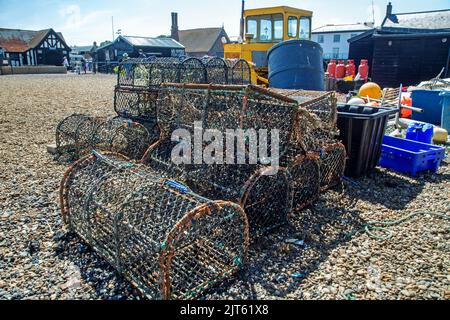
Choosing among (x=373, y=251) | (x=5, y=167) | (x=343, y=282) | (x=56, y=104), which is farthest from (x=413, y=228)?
(x=56, y=104)

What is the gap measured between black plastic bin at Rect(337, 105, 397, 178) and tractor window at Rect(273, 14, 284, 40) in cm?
627

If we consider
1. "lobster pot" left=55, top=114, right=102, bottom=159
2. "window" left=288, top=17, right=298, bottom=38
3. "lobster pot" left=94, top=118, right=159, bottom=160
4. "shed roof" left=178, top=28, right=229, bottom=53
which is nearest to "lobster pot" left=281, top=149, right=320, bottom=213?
"lobster pot" left=94, top=118, right=159, bottom=160

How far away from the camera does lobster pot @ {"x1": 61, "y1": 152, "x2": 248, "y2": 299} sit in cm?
261

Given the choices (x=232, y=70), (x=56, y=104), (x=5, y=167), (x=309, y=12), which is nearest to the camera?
(x=5, y=167)

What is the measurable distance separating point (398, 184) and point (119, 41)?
145ft

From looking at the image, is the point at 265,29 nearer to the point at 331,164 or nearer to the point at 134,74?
the point at 134,74

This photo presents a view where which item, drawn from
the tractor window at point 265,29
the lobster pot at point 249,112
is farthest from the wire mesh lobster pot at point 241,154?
the tractor window at point 265,29

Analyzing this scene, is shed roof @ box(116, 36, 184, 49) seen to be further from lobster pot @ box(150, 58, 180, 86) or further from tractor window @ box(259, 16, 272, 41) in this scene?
lobster pot @ box(150, 58, 180, 86)

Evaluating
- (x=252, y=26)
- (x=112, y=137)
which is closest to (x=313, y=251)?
(x=112, y=137)

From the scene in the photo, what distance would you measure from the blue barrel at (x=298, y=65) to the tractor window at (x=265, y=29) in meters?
2.53

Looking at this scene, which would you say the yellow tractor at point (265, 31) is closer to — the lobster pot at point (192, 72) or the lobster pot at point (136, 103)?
the lobster pot at point (192, 72)

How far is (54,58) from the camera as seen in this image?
46.7 metres

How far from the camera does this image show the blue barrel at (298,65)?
824 cm
